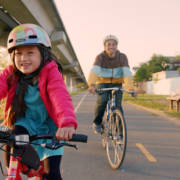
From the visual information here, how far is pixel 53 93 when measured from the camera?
172 centimetres

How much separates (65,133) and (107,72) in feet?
10.5

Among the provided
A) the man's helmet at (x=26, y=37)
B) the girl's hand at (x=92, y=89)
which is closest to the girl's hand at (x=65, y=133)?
the man's helmet at (x=26, y=37)

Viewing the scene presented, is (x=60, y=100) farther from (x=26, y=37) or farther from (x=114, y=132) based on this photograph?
(x=114, y=132)

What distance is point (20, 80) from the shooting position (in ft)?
6.37

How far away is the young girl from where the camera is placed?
1.76 m

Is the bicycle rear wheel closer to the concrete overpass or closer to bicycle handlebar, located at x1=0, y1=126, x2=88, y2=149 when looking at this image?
bicycle handlebar, located at x1=0, y1=126, x2=88, y2=149

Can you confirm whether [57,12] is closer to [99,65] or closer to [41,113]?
[99,65]

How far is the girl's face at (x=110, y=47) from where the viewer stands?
4250 mm

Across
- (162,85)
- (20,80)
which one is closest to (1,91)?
(20,80)

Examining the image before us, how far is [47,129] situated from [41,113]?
0.15 meters

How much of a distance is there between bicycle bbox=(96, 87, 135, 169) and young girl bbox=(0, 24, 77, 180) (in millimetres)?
1622

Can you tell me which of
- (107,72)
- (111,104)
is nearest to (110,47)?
(107,72)

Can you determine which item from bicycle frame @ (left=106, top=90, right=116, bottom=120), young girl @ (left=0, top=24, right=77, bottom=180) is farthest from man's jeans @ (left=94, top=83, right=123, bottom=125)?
young girl @ (left=0, top=24, right=77, bottom=180)

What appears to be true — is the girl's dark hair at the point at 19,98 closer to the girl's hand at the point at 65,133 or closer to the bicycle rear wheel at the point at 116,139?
the girl's hand at the point at 65,133
